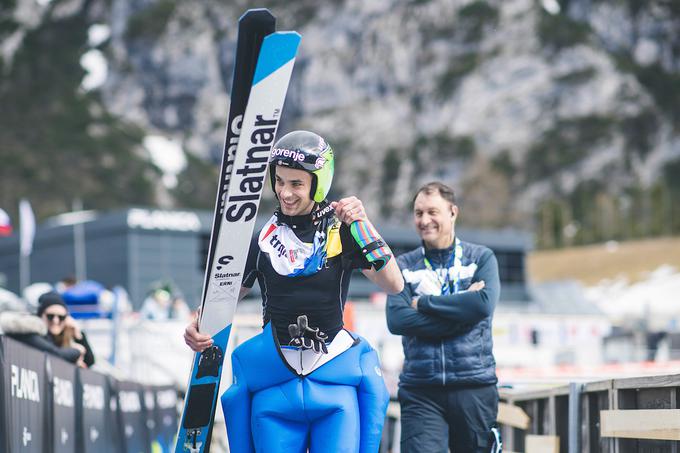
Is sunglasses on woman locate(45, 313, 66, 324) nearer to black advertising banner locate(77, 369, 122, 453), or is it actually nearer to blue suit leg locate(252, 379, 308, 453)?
black advertising banner locate(77, 369, 122, 453)

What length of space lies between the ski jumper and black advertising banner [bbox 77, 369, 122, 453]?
3391 millimetres

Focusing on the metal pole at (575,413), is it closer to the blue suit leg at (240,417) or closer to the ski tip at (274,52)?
the blue suit leg at (240,417)

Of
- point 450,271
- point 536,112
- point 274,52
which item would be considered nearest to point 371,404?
point 450,271

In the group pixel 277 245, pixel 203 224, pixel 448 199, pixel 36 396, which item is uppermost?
pixel 203 224

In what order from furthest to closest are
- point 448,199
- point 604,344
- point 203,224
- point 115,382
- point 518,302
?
point 518,302, point 203,224, point 604,344, point 115,382, point 448,199

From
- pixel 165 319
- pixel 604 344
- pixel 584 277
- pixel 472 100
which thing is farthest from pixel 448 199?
pixel 472 100

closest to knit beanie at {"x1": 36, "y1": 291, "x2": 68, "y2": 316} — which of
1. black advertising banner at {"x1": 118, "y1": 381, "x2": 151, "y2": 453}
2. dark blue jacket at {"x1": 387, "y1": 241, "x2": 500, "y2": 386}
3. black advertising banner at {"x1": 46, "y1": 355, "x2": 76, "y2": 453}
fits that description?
black advertising banner at {"x1": 46, "y1": 355, "x2": 76, "y2": 453}

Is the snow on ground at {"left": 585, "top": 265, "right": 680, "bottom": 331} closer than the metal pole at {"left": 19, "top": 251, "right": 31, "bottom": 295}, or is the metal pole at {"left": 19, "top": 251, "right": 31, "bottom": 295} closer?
the metal pole at {"left": 19, "top": 251, "right": 31, "bottom": 295}

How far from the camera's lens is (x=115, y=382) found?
32.9 feet

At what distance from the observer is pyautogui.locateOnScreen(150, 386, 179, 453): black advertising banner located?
1202cm

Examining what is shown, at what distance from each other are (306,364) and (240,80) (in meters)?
1.34

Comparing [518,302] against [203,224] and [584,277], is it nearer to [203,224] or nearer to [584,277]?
[203,224]

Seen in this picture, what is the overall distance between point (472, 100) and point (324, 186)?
185m

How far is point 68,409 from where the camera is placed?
7.95m
